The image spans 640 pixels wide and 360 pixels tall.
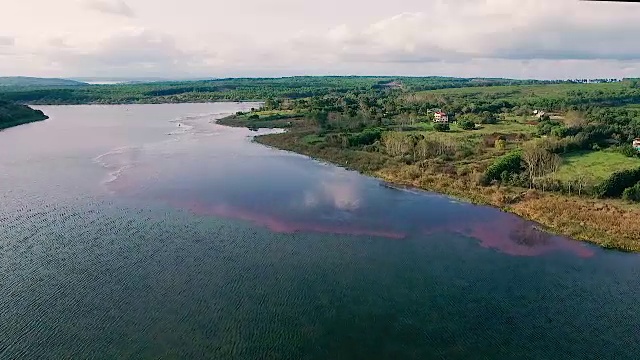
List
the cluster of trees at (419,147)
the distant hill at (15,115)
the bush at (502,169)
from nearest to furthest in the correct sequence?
the bush at (502,169) → the cluster of trees at (419,147) → the distant hill at (15,115)

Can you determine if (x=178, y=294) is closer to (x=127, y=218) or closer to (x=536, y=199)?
(x=127, y=218)

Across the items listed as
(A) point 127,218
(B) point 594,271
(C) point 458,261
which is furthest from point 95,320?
(B) point 594,271

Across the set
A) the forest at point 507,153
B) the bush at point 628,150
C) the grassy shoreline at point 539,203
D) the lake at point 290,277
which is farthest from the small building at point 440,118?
the lake at point 290,277

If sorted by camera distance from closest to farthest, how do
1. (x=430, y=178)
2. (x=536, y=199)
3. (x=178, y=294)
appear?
(x=178, y=294)
(x=536, y=199)
(x=430, y=178)

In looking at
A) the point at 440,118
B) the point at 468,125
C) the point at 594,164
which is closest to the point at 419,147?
the point at 594,164

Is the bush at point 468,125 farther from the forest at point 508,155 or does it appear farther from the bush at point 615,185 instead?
the bush at point 615,185

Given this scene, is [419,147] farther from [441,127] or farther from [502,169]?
Answer: [441,127]
